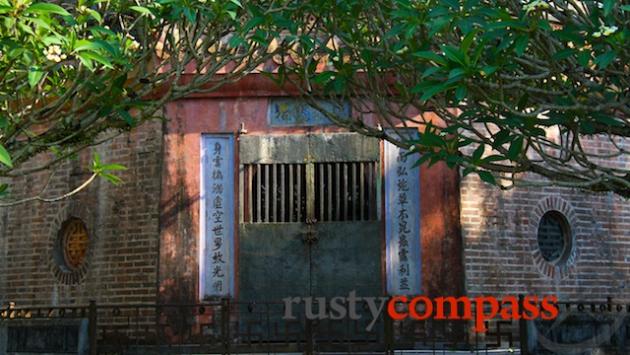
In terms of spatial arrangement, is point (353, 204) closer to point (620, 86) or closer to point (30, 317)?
point (30, 317)

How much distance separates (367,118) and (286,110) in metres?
1.29

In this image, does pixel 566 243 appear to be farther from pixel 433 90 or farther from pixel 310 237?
pixel 433 90

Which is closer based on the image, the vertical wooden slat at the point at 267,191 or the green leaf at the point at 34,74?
the green leaf at the point at 34,74

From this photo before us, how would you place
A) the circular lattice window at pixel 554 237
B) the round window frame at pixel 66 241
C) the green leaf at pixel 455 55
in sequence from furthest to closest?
the round window frame at pixel 66 241
the circular lattice window at pixel 554 237
the green leaf at pixel 455 55

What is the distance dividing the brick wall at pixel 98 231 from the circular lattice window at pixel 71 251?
0.25 ft

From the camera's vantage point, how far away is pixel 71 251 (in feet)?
51.0

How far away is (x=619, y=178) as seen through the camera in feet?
26.3

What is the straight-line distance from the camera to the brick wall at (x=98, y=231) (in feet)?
47.9

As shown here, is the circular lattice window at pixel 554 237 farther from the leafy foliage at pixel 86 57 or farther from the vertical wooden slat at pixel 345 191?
the leafy foliage at pixel 86 57

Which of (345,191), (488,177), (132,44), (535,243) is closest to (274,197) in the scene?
(345,191)

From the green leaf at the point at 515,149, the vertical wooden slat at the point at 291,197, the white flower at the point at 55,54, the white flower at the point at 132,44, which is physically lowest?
the green leaf at the point at 515,149

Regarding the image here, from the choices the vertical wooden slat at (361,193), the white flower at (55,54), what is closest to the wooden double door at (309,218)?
the vertical wooden slat at (361,193)

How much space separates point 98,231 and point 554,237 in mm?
7550

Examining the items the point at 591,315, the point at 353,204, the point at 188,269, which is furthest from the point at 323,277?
the point at 591,315
